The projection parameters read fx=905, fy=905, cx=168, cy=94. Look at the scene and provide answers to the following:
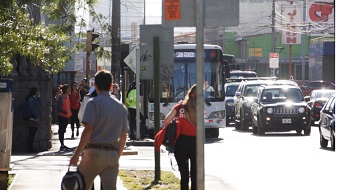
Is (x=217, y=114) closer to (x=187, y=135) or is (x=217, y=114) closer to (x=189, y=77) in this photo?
(x=189, y=77)

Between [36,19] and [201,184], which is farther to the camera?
[36,19]

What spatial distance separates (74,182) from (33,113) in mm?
13282

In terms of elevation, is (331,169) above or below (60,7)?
below

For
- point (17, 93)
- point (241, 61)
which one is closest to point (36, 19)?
point (17, 93)

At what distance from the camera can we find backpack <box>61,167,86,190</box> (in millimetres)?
9188

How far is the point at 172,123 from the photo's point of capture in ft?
39.3

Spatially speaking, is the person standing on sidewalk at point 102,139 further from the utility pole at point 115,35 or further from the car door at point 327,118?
the utility pole at point 115,35

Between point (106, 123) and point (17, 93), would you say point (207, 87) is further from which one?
point (106, 123)

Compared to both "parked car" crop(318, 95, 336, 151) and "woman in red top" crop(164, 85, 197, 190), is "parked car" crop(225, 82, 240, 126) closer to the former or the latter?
"parked car" crop(318, 95, 336, 151)

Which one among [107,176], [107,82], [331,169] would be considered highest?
[107,82]

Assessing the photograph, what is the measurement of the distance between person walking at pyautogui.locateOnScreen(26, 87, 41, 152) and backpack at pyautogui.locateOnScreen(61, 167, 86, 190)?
13.1 meters

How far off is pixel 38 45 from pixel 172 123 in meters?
4.18

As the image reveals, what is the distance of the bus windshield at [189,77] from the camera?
97.0ft

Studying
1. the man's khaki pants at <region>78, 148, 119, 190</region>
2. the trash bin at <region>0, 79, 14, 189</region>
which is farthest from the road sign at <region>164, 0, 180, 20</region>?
the trash bin at <region>0, 79, 14, 189</region>
